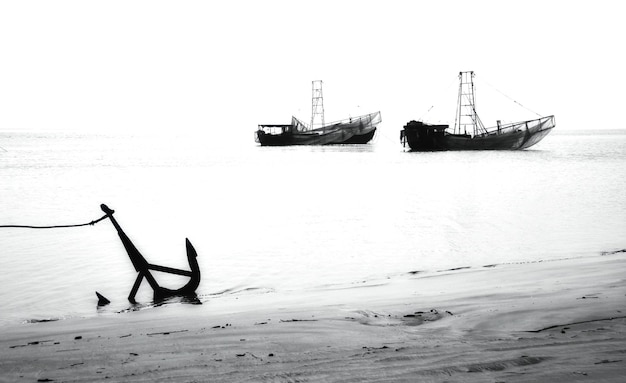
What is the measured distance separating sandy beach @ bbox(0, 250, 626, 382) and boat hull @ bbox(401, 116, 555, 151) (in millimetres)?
58850

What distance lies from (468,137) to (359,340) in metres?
64.0

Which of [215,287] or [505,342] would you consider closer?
[505,342]

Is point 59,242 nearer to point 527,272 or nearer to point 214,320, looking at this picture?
point 214,320

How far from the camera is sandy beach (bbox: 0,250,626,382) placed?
3922 millimetres

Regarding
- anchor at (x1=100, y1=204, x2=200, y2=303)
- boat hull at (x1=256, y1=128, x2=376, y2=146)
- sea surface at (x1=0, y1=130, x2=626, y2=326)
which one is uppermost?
boat hull at (x1=256, y1=128, x2=376, y2=146)

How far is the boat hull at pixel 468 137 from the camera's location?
6494cm

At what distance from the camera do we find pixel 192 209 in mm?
20750

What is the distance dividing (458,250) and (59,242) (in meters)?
8.59

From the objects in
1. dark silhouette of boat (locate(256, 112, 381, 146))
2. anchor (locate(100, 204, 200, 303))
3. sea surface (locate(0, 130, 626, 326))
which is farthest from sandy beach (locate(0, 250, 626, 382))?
dark silhouette of boat (locate(256, 112, 381, 146))

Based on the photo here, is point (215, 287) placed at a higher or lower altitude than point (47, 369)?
lower

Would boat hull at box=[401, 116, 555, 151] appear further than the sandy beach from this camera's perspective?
Yes

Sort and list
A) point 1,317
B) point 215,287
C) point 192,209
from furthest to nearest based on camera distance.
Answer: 1. point 192,209
2. point 215,287
3. point 1,317

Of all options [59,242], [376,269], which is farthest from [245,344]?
[59,242]

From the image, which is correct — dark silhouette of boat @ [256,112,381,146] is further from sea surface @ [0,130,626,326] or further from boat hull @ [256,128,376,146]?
sea surface @ [0,130,626,326]
